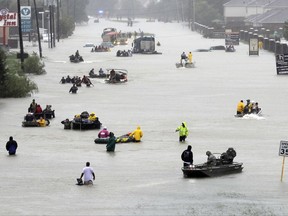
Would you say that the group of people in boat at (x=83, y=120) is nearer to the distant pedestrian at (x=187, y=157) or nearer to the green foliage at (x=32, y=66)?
the distant pedestrian at (x=187, y=157)

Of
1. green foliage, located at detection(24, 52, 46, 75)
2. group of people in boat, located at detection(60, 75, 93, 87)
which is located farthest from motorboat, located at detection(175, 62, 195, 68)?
group of people in boat, located at detection(60, 75, 93, 87)

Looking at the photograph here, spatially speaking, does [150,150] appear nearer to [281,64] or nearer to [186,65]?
[281,64]

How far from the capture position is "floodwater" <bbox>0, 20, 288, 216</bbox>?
3825 cm

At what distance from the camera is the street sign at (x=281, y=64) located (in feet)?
334

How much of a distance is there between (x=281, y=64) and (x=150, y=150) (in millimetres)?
52939

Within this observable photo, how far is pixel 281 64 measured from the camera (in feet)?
338

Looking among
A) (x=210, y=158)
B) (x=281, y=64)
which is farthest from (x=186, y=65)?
(x=210, y=158)

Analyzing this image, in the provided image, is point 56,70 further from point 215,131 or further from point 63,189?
point 63,189

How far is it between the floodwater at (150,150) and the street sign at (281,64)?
1.78 metres

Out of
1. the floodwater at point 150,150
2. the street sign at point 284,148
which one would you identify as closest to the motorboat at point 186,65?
the floodwater at point 150,150

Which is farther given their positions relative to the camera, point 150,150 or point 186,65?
point 186,65

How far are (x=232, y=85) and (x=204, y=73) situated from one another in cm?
1674

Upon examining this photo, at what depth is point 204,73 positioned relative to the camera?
357ft

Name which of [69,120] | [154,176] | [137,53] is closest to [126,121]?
[69,120]
